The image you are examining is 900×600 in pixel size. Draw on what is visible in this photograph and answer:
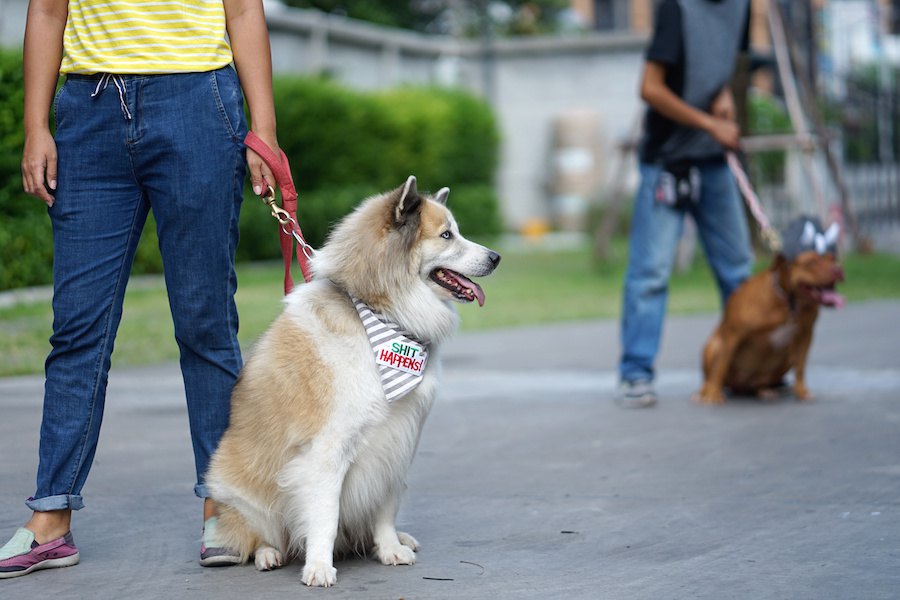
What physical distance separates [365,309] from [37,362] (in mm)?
4996

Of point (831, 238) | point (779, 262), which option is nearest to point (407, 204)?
point (779, 262)

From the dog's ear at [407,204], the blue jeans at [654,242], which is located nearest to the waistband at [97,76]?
the dog's ear at [407,204]

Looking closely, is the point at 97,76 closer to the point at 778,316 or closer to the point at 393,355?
the point at 393,355

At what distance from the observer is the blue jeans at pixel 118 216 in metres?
3.90

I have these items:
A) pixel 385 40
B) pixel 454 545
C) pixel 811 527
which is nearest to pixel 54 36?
pixel 454 545

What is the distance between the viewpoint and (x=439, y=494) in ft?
16.6

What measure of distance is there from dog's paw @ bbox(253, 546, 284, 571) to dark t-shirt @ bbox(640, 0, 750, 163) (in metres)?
3.92

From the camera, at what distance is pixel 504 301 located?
1280 centimetres

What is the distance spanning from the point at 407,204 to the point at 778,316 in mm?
3670

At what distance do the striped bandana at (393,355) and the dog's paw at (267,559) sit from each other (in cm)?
68

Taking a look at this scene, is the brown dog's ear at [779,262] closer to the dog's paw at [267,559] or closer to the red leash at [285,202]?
the red leash at [285,202]

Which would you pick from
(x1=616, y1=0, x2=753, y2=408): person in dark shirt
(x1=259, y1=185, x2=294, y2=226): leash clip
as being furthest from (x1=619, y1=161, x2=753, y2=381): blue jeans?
(x1=259, y1=185, x2=294, y2=226): leash clip

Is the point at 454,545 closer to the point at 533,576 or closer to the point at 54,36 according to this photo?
the point at 533,576

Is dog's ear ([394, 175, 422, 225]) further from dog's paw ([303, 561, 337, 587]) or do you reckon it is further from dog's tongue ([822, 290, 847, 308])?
dog's tongue ([822, 290, 847, 308])
